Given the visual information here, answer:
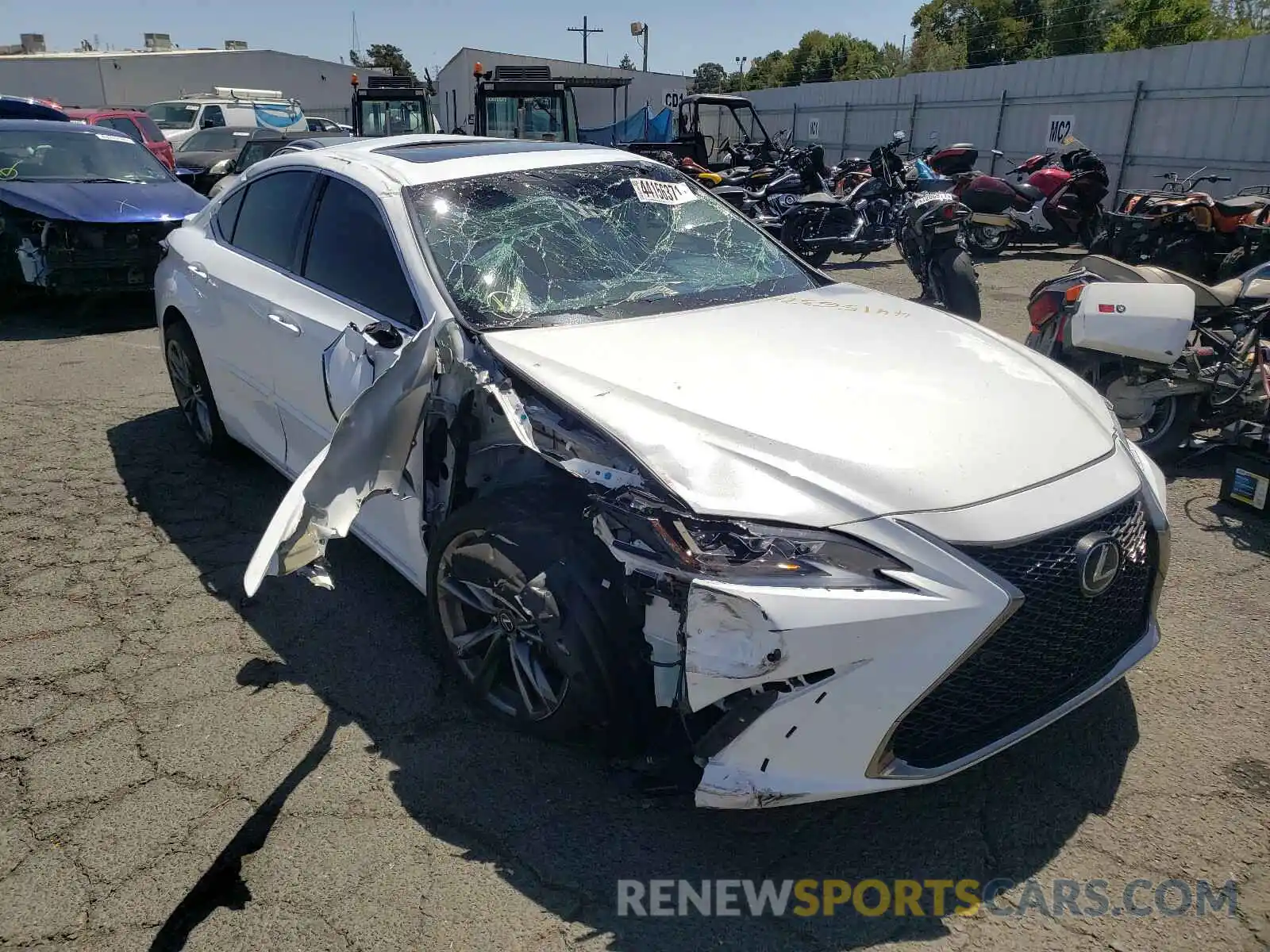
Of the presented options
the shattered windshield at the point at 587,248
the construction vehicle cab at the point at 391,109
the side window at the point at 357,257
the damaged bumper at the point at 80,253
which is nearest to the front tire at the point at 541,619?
the shattered windshield at the point at 587,248

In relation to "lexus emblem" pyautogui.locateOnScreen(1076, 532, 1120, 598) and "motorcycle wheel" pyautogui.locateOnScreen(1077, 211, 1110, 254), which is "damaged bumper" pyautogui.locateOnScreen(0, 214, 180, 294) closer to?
"lexus emblem" pyautogui.locateOnScreen(1076, 532, 1120, 598)

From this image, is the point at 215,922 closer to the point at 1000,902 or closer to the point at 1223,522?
the point at 1000,902

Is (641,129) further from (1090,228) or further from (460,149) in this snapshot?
(460,149)

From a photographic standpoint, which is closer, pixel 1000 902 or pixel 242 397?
pixel 1000 902

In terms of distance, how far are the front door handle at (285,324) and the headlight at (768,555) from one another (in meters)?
2.00

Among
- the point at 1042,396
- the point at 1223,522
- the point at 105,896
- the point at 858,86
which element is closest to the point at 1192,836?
the point at 1042,396

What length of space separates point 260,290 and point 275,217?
0.42 m

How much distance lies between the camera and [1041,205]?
12.5 metres

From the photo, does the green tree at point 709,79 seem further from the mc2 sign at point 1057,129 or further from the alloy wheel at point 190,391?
the alloy wheel at point 190,391

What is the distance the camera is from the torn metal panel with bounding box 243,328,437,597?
278cm

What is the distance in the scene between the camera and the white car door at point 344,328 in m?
3.13

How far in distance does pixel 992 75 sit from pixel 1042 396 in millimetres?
17685

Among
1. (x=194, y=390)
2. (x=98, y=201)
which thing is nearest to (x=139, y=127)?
(x=98, y=201)

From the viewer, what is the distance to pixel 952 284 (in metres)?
6.95
